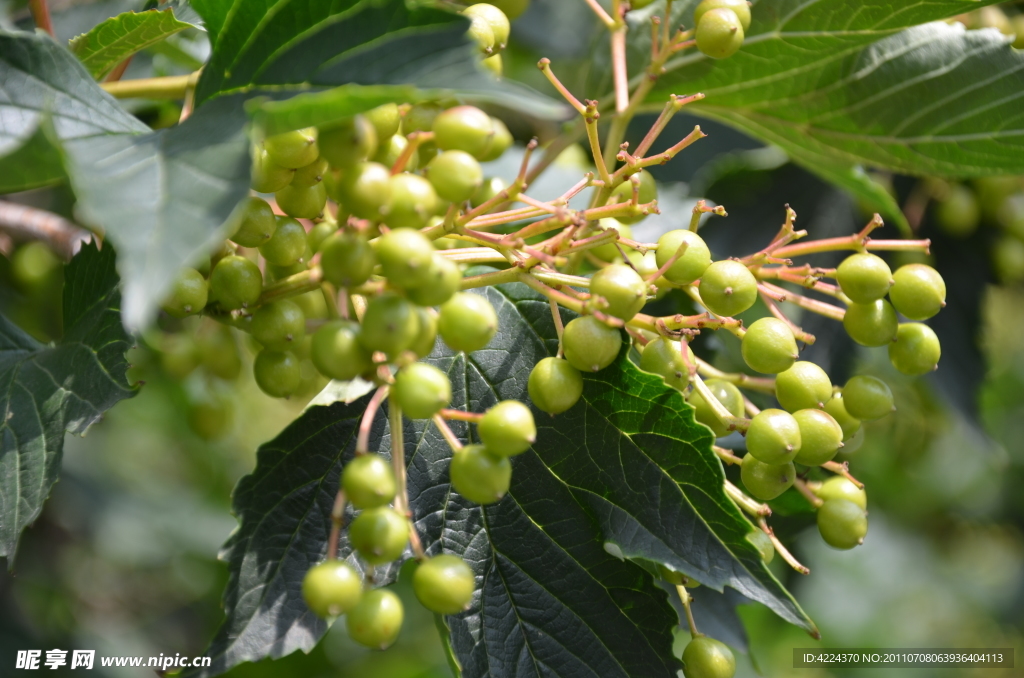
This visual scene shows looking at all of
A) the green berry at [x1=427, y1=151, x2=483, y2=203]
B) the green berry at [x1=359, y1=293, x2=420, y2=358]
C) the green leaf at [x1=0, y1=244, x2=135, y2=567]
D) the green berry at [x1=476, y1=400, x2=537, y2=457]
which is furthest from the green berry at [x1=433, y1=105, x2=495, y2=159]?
the green leaf at [x1=0, y1=244, x2=135, y2=567]

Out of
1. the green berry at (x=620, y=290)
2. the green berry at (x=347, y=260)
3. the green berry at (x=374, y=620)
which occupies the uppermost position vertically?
→ the green berry at (x=347, y=260)

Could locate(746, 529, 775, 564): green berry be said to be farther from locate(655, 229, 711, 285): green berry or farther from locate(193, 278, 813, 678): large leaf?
locate(655, 229, 711, 285): green berry

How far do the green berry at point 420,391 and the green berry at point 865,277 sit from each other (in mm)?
742

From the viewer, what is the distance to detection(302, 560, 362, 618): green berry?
0.96 metres

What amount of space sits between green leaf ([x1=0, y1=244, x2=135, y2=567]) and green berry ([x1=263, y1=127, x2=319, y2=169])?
1.44 ft

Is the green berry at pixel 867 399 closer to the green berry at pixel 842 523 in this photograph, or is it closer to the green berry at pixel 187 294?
the green berry at pixel 842 523

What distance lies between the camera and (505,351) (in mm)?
1406

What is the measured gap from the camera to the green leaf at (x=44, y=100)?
1066mm

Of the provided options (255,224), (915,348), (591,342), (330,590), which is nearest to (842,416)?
(915,348)

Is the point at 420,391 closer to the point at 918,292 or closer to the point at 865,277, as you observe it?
the point at 865,277

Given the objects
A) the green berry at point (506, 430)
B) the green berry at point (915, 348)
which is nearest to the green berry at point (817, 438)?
the green berry at point (915, 348)

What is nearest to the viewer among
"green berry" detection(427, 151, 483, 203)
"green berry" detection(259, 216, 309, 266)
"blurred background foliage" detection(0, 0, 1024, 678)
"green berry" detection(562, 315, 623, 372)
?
"green berry" detection(427, 151, 483, 203)

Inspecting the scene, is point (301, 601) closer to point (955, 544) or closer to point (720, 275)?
point (720, 275)

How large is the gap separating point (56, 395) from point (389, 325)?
2.63 feet
